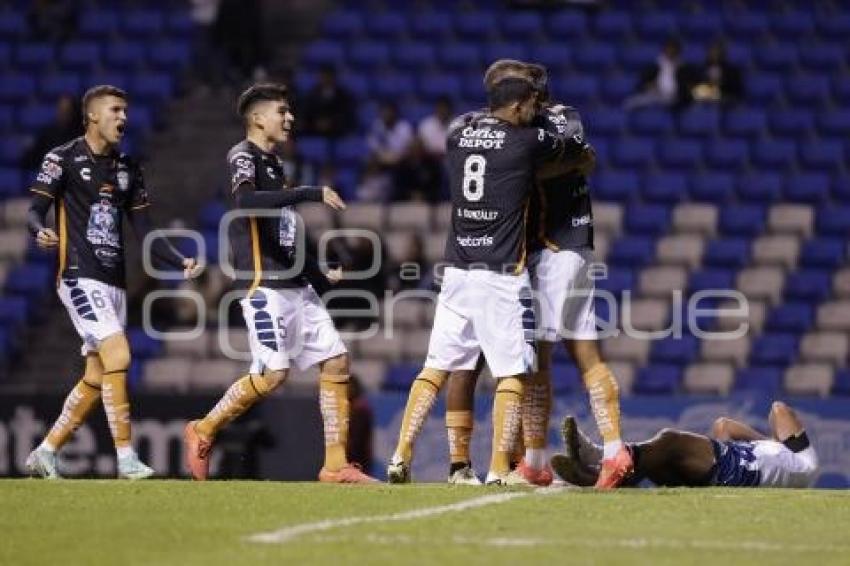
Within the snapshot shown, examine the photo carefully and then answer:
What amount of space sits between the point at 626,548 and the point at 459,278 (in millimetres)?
Answer: 2875

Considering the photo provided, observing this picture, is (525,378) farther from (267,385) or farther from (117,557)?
(117,557)

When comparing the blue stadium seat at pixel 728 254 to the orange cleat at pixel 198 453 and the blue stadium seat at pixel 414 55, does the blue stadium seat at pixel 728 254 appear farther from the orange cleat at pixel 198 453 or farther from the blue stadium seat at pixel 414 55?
the orange cleat at pixel 198 453

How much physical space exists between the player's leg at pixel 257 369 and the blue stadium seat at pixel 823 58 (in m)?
11.4

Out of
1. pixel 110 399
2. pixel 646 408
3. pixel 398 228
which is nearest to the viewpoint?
pixel 110 399

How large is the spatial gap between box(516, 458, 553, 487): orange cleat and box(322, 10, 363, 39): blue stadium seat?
1242cm

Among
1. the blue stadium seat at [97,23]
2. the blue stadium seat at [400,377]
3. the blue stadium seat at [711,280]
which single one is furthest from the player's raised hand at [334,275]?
the blue stadium seat at [97,23]

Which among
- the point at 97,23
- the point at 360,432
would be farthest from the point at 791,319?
the point at 97,23

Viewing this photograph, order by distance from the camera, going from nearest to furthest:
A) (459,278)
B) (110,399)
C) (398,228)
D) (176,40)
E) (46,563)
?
(46,563) → (459,278) → (110,399) → (398,228) → (176,40)

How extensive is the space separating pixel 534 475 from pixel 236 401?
1.79 meters

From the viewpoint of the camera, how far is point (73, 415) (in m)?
11.6

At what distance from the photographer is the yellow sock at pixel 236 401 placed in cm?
1127

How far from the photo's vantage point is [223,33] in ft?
74.1

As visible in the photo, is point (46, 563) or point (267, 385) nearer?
point (46, 563)

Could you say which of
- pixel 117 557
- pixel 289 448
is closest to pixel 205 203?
pixel 289 448
